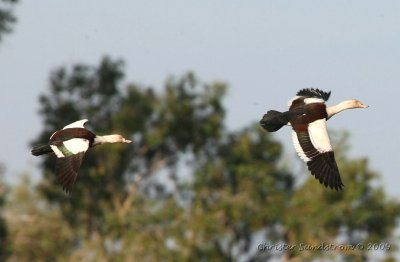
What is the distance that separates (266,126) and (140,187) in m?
24.9

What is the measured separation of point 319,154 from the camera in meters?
18.8

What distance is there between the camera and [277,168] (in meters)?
39.6

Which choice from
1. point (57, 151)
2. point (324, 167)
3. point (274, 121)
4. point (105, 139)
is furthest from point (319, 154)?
point (57, 151)

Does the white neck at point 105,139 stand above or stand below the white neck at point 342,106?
below

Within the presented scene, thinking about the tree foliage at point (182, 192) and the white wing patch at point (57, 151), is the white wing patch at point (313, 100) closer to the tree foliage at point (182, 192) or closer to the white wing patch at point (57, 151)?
the white wing patch at point (57, 151)

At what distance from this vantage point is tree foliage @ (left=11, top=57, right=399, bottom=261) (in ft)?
118

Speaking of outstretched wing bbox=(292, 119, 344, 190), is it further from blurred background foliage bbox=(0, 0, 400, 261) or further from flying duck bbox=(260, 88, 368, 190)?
blurred background foliage bbox=(0, 0, 400, 261)

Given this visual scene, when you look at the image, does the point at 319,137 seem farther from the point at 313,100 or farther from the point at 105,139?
the point at 105,139

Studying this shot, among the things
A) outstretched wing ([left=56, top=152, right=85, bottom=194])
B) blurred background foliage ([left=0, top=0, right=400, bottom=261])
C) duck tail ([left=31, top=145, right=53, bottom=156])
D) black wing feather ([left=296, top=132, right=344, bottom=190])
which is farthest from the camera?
blurred background foliage ([left=0, top=0, right=400, bottom=261])

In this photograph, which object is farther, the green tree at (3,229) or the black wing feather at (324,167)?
the green tree at (3,229)

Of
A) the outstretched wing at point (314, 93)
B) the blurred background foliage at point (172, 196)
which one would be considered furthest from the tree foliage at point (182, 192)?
the outstretched wing at point (314, 93)

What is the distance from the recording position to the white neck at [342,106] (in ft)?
64.7

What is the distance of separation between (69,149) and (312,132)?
122 inches

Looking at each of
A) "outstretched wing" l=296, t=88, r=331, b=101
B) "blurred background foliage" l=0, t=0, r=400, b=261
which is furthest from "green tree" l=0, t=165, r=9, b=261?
"outstretched wing" l=296, t=88, r=331, b=101
